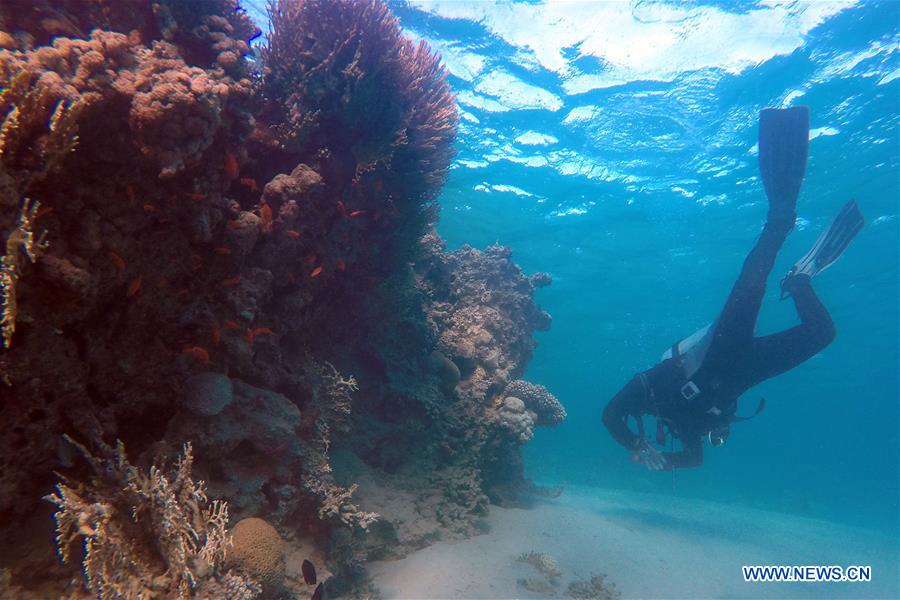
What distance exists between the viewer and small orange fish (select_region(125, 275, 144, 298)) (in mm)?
3760

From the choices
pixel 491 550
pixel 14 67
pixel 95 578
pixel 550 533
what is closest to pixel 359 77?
pixel 14 67

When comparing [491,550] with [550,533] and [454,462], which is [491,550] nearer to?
[454,462]

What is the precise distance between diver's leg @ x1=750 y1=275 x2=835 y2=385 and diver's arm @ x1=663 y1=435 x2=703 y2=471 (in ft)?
6.10

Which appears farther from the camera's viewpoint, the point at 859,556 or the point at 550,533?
the point at 859,556

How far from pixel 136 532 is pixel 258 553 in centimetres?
100

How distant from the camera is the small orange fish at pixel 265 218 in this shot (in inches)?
188

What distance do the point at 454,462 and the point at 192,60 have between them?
711 centimetres

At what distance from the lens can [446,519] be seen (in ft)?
22.7

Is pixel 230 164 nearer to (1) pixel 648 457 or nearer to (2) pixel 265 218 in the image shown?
(2) pixel 265 218

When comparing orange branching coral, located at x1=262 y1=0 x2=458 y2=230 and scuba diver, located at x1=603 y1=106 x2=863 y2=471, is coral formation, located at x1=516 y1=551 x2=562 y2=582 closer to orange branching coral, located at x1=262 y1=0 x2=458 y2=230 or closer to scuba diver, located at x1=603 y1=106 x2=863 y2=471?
scuba diver, located at x1=603 y1=106 x2=863 y2=471

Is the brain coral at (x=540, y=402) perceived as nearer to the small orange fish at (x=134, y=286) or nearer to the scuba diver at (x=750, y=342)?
the scuba diver at (x=750, y=342)

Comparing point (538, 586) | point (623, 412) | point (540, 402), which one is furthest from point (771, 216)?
point (538, 586)

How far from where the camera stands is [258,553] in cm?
381

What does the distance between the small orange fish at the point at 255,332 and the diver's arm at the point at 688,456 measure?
841 cm
